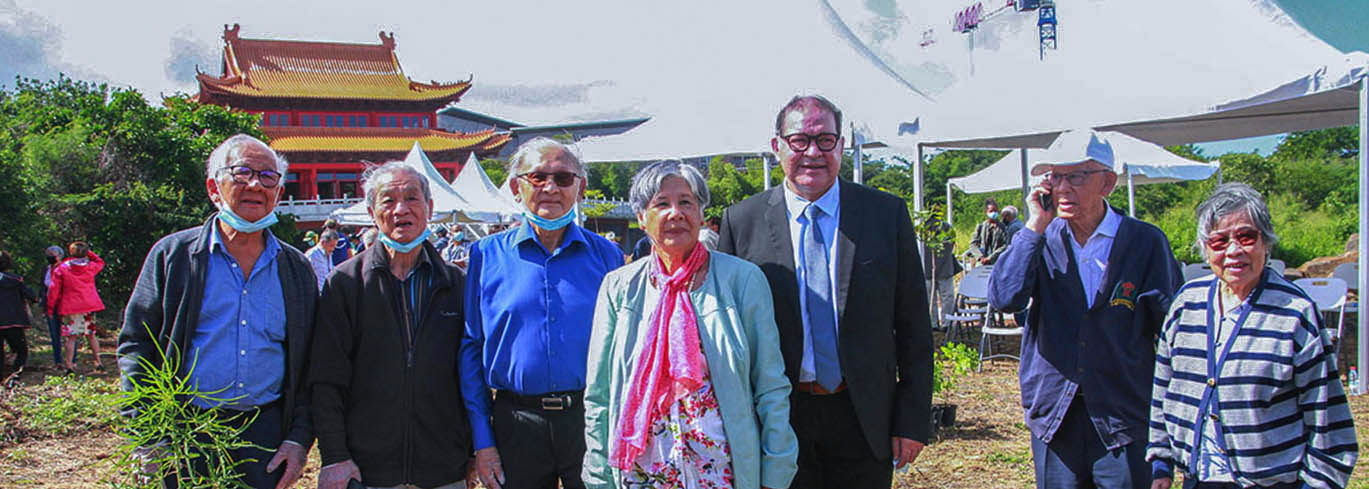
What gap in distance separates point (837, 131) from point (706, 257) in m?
0.51

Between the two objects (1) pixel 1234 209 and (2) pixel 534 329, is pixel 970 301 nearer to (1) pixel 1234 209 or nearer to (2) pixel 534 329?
(1) pixel 1234 209

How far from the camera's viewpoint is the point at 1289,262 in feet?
59.0

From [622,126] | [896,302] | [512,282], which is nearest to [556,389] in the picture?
[512,282]

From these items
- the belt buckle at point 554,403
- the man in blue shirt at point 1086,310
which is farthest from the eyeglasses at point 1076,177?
the belt buckle at point 554,403

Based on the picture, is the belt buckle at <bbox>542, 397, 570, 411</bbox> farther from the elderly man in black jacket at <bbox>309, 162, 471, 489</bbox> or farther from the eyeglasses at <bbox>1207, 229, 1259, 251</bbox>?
the eyeglasses at <bbox>1207, 229, 1259, 251</bbox>

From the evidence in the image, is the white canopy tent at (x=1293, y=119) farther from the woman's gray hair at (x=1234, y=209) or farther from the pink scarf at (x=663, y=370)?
the pink scarf at (x=663, y=370)

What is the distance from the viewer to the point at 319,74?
38.0 meters

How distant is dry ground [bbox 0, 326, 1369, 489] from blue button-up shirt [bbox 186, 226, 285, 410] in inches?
Answer: 76.4

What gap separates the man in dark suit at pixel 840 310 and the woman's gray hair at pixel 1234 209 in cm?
72

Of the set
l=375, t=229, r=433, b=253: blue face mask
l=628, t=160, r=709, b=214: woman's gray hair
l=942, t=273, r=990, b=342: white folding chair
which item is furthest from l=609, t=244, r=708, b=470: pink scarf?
l=942, t=273, r=990, b=342: white folding chair

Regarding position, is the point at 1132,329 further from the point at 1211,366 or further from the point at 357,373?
the point at 357,373

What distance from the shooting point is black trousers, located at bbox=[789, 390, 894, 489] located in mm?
2273

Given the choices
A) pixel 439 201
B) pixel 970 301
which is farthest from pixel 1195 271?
pixel 439 201

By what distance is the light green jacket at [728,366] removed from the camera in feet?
6.63
